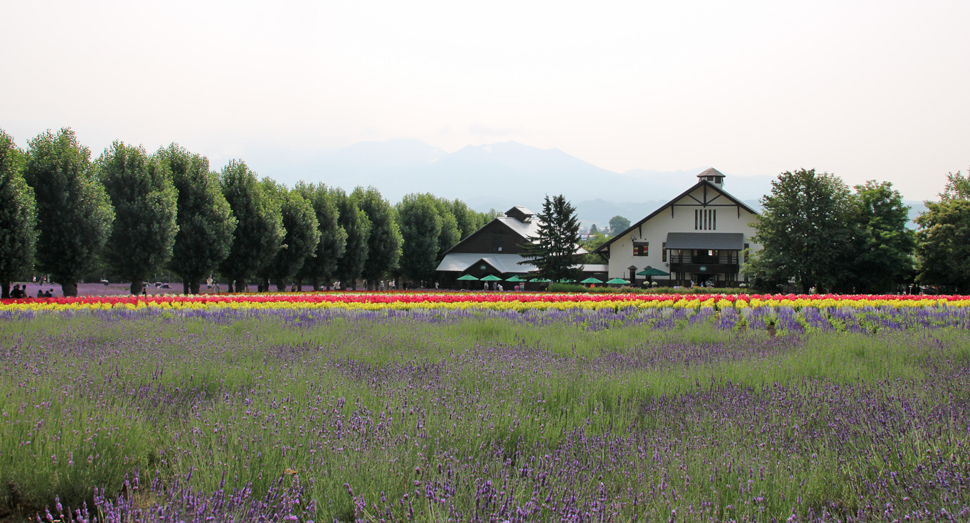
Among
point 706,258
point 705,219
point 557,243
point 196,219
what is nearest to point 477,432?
point 196,219

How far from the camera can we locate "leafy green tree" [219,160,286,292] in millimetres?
36938

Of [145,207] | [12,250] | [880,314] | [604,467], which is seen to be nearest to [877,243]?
[880,314]

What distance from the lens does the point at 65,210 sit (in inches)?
1031

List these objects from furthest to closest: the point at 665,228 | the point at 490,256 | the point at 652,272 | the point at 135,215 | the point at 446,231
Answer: the point at 446,231
the point at 490,256
the point at 665,228
the point at 652,272
the point at 135,215

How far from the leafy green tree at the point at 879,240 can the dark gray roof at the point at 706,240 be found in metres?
11.1

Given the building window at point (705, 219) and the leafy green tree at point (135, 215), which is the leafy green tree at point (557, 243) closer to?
the building window at point (705, 219)

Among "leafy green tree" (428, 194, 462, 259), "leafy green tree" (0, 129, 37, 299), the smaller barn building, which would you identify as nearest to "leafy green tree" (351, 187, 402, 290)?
the smaller barn building

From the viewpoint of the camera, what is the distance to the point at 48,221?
26.1 meters

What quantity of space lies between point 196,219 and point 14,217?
34.1 feet

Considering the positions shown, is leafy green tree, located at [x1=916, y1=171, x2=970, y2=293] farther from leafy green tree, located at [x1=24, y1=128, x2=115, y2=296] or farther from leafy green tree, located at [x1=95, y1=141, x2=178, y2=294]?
leafy green tree, located at [x1=24, y1=128, x2=115, y2=296]

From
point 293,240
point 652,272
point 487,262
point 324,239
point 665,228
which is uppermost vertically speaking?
point 665,228

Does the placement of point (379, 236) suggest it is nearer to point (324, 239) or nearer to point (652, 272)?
point (324, 239)

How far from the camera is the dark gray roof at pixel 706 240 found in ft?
159

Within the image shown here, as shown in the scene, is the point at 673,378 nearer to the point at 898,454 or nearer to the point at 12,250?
the point at 898,454
